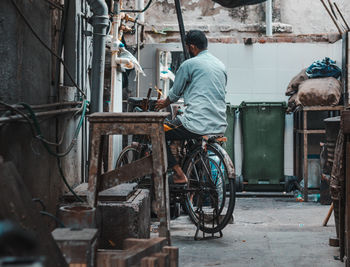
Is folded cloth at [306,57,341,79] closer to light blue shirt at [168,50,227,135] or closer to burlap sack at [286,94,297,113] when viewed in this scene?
burlap sack at [286,94,297,113]

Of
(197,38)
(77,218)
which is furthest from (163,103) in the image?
(77,218)

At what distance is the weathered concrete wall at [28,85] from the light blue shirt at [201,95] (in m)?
1.54

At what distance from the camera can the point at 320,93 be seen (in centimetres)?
869

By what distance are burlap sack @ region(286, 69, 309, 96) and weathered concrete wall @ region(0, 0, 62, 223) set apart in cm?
566

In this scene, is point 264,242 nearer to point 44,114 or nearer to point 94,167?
point 94,167

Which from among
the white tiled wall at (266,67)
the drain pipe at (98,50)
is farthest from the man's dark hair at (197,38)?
the white tiled wall at (266,67)

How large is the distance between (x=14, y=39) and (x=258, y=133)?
6.47 meters

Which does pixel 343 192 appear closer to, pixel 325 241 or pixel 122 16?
pixel 325 241

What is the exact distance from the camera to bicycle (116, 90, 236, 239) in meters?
5.52

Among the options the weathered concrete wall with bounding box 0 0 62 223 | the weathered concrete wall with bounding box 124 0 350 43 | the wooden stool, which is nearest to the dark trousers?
the weathered concrete wall with bounding box 0 0 62 223

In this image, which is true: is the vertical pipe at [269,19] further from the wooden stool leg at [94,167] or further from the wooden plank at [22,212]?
the wooden plank at [22,212]

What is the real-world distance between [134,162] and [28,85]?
0.94 metres

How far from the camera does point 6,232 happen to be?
114 cm

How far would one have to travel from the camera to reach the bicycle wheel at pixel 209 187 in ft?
18.2
